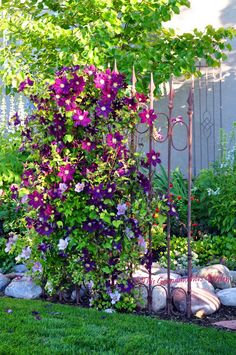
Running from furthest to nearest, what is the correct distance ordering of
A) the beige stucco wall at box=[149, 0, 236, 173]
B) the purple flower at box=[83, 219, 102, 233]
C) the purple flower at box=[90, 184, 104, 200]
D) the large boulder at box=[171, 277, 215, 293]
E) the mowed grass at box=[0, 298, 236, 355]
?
1. the beige stucco wall at box=[149, 0, 236, 173]
2. the large boulder at box=[171, 277, 215, 293]
3. the purple flower at box=[83, 219, 102, 233]
4. the purple flower at box=[90, 184, 104, 200]
5. the mowed grass at box=[0, 298, 236, 355]

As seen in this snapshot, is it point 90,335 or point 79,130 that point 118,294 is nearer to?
point 90,335

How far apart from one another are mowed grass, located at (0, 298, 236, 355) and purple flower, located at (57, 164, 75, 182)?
931 millimetres

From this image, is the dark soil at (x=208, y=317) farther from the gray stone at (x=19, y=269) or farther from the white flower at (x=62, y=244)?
the gray stone at (x=19, y=269)

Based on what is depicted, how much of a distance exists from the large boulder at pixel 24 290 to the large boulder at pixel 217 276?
140 centimetres

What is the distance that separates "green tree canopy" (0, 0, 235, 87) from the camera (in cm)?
576

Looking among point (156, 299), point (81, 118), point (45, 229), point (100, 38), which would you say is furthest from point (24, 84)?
point (156, 299)

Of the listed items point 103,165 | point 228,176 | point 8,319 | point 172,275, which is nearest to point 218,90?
point 228,176

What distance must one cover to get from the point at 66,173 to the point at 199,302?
1.35m

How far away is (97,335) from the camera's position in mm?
3586

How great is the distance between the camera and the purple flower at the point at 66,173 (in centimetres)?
416

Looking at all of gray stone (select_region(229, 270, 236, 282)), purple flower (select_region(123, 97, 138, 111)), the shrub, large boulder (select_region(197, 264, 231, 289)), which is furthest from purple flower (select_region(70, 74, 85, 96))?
gray stone (select_region(229, 270, 236, 282))

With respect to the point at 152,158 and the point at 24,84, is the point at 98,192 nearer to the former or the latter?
the point at 152,158

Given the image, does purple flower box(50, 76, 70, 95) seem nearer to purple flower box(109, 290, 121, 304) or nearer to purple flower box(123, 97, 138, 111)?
purple flower box(123, 97, 138, 111)

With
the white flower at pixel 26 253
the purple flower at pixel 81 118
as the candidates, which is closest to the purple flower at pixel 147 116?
the purple flower at pixel 81 118
